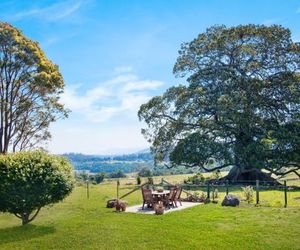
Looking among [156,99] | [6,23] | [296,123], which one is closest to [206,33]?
[156,99]

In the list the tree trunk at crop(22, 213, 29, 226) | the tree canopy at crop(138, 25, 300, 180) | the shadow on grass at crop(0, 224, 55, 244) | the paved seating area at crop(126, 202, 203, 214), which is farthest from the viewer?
the tree canopy at crop(138, 25, 300, 180)

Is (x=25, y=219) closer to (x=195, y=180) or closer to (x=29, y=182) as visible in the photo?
(x=29, y=182)

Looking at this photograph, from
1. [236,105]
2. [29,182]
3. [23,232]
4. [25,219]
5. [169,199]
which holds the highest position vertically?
[236,105]

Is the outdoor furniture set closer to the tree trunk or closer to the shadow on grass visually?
the shadow on grass

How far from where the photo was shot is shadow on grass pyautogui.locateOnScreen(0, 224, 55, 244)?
13567 millimetres

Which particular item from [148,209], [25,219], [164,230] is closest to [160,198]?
[148,209]

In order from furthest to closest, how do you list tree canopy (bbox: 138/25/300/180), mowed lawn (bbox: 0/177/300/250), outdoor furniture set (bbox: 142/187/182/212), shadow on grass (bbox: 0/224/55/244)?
tree canopy (bbox: 138/25/300/180), outdoor furniture set (bbox: 142/187/182/212), shadow on grass (bbox: 0/224/55/244), mowed lawn (bbox: 0/177/300/250)

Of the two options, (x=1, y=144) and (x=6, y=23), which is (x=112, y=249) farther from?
(x=6, y=23)

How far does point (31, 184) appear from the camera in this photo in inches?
592

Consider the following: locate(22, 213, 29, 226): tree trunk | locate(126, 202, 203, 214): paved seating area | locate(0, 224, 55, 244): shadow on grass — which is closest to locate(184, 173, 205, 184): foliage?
locate(126, 202, 203, 214): paved seating area

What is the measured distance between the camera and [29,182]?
15.0m

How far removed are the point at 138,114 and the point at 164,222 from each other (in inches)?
999

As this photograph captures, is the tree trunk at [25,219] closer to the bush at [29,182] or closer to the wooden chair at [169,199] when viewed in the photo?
the bush at [29,182]

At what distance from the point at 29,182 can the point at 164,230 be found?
559 centimetres
